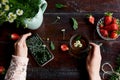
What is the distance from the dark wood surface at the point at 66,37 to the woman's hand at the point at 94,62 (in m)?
0.04

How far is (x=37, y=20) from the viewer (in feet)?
4.69

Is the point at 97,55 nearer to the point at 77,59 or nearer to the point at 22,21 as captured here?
the point at 77,59

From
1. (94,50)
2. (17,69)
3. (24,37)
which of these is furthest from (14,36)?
(94,50)

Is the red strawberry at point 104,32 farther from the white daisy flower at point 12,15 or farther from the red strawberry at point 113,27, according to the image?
the white daisy flower at point 12,15

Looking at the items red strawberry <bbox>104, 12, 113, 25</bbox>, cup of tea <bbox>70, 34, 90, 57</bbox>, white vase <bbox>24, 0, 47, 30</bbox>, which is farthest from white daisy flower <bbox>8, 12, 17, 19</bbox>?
red strawberry <bbox>104, 12, 113, 25</bbox>

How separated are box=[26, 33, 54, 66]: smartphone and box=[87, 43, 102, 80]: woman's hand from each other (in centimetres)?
19

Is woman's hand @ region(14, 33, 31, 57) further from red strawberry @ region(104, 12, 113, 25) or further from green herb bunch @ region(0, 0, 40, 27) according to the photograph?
red strawberry @ region(104, 12, 113, 25)

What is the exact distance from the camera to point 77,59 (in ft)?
4.82

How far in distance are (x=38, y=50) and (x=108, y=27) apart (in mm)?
359

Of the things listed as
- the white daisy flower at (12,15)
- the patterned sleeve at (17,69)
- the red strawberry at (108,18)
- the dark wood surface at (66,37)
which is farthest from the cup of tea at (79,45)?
the white daisy flower at (12,15)

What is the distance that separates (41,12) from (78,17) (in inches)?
8.0

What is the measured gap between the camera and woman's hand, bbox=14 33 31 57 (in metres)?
1.43

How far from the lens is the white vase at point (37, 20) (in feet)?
4.58

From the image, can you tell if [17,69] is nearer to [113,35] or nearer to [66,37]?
[66,37]
